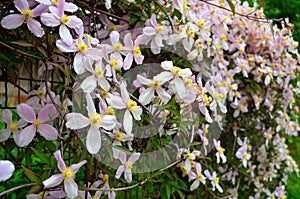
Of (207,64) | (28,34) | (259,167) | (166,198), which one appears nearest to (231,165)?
(259,167)

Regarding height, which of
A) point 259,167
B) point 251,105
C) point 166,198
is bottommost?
point 259,167

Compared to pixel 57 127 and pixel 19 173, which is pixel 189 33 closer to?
pixel 57 127

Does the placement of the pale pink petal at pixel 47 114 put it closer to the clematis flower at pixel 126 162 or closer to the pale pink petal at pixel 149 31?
the clematis flower at pixel 126 162

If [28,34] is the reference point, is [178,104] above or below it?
below

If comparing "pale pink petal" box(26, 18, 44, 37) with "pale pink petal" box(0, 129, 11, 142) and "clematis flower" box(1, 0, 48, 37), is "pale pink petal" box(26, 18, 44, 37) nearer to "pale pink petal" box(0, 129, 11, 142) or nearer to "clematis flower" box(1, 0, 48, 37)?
"clematis flower" box(1, 0, 48, 37)

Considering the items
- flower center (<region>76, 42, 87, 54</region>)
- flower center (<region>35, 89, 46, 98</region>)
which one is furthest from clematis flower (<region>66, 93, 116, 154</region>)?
flower center (<region>35, 89, 46, 98</region>)

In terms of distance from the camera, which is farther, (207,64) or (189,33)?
(207,64)
